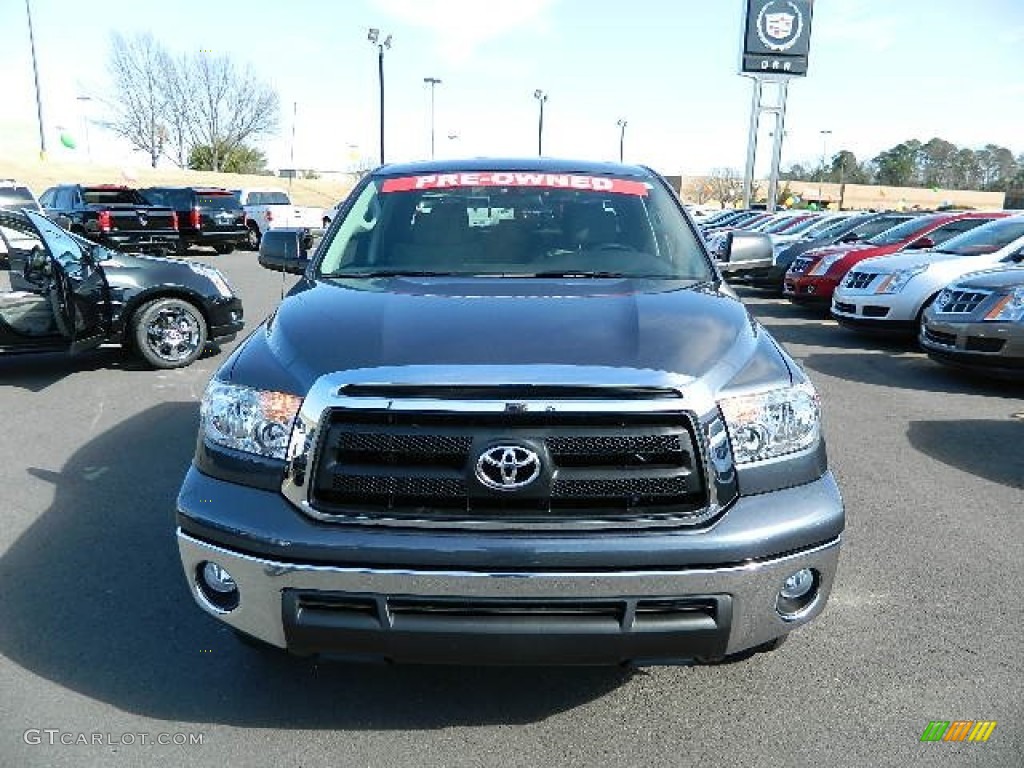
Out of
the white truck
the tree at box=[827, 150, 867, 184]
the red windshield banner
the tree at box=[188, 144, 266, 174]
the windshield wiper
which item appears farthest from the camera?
the tree at box=[827, 150, 867, 184]

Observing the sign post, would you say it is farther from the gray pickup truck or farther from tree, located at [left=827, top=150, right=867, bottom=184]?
tree, located at [left=827, top=150, right=867, bottom=184]

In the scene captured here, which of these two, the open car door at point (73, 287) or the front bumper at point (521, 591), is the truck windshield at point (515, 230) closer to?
the front bumper at point (521, 591)

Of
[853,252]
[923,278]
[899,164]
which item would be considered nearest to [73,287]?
[923,278]

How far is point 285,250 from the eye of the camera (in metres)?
4.06

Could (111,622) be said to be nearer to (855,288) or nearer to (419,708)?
(419,708)

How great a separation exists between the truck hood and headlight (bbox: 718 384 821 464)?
0.25 ft

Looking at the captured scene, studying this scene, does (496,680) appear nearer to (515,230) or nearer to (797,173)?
(515,230)

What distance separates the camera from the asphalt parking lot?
2.44m

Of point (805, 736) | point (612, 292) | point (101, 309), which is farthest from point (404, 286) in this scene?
point (101, 309)

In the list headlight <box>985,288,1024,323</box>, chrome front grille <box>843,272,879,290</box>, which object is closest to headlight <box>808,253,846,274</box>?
chrome front grille <box>843,272,879,290</box>

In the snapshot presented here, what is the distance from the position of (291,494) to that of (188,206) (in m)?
20.9

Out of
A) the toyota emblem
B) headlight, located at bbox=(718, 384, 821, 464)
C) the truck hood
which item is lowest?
the toyota emblem

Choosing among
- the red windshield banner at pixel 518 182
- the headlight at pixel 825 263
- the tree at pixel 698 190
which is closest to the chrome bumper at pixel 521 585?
the red windshield banner at pixel 518 182

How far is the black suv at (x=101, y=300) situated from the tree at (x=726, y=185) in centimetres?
7443
